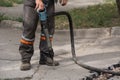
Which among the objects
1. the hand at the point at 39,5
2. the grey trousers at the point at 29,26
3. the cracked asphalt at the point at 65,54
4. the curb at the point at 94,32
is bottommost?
the cracked asphalt at the point at 65,54

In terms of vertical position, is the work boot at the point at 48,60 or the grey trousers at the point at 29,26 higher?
the grey trousers at the point at 29,26

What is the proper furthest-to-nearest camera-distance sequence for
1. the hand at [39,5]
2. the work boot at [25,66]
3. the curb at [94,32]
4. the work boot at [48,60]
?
the curb at [94,32] → the work boot at [48,60] → the work boot at [25,66] → the hand at [39,5]

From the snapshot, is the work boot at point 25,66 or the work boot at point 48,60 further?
Answer: the work boot at point 48,60

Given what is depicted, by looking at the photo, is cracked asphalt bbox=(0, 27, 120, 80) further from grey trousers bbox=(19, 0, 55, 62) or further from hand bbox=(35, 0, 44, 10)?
hand bbox=(35, 0, 44, 10)

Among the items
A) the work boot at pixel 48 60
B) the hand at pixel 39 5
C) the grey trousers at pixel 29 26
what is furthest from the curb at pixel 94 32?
the hand at pixel 39 5

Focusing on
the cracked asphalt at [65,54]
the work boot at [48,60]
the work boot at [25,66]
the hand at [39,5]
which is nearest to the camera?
the hand at [39,5]

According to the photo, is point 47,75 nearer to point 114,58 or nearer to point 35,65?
point 35,65

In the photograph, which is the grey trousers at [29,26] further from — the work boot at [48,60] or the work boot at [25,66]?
the work boot at [48,60]

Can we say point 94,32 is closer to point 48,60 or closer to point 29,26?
point 48,60

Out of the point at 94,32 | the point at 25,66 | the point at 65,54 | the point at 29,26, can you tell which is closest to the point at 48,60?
the point at 25,66

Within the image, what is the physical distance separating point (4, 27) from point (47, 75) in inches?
165

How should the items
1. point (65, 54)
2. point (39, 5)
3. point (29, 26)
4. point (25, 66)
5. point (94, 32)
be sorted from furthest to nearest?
point (94, 32) < point (65, 54) < point (25, 66) < point (29, 26) < point (39, 5)

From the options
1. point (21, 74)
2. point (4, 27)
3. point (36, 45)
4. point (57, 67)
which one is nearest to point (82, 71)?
point (57, 67)

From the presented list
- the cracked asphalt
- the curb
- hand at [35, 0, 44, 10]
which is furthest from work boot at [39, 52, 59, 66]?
the curb
